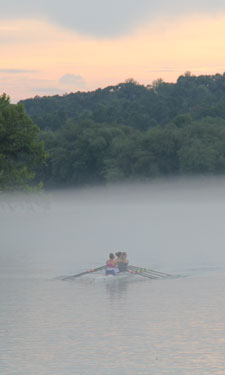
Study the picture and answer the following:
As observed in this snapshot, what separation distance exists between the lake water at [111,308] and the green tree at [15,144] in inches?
72.7

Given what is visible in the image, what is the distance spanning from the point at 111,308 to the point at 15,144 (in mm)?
40373

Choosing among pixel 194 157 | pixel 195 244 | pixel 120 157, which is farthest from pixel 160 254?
pixel 120 157

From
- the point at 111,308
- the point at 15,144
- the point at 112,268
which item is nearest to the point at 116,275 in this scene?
the point at 112,268

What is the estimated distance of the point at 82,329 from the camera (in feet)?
98.8

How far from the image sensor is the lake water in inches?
985

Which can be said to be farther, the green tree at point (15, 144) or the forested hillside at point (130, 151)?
the forested hillside at point (130, 151)

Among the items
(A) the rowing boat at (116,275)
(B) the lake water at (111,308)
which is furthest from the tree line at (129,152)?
(A) the rowing boat at (116,275)

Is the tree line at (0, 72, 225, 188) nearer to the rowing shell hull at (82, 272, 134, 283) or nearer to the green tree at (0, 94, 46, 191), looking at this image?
the green tree at (0, 94, 46, 191)

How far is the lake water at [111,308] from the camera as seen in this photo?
25031 millimetres

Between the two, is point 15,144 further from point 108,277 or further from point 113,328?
point 113,328

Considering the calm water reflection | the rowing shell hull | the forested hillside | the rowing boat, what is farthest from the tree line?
the calm water reflection

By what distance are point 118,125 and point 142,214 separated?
155ft

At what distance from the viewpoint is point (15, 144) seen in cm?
7369

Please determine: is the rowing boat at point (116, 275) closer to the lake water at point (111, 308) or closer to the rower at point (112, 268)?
the rower at point (112, 268)
